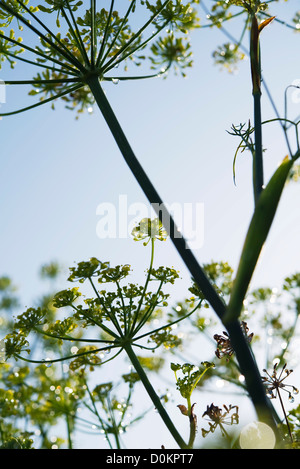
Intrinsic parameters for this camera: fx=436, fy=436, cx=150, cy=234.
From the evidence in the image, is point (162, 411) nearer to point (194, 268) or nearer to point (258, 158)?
point (194, 268)

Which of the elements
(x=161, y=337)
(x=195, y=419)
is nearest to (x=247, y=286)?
(x=195, y=419)

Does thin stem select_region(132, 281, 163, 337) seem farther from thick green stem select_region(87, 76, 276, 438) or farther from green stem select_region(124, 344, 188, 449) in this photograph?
thick green stem select_region(87, 76, 276, 438)

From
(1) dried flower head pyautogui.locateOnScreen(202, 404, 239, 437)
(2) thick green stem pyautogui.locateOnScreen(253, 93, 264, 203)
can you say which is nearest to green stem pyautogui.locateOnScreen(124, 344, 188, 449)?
(1) dried flower head pyautogui.locateOnScreen(202, 404, 239, 437)

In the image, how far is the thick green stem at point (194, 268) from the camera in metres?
1.02

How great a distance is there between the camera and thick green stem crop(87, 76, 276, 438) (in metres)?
1.02

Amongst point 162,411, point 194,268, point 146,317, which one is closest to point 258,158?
point 194,268

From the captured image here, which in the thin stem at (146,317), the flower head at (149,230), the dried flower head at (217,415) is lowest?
the dried flower head at (217,415)

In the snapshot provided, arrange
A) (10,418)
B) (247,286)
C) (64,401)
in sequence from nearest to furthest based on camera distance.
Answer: (247,286) → (64,401) → (10,418)

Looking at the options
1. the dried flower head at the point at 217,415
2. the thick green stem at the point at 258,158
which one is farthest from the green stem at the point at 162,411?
the thick green stem at the point at 258,158

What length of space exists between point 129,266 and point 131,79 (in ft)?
3.02

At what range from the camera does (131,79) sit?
212 cm

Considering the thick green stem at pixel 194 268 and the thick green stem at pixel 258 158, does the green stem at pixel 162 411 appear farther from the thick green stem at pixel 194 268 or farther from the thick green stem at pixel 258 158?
the thick green stem at pixel 258 158
